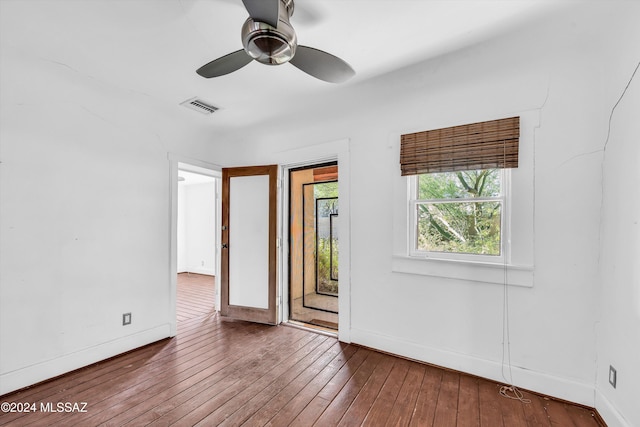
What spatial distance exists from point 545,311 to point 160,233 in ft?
12.2

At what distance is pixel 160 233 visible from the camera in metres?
3.13

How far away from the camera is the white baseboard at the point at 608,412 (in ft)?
5.27

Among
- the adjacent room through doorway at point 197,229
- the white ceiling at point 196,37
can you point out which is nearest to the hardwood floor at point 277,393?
the white ceiling at point 196,37

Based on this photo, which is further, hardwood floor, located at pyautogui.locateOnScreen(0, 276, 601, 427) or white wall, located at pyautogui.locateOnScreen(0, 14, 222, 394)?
white wall, located at pyautogui.locateOnScreen(0, 14, 222, 394)

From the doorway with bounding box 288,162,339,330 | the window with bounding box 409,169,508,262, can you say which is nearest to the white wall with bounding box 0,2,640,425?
the window with bounding box 409,169,508,262

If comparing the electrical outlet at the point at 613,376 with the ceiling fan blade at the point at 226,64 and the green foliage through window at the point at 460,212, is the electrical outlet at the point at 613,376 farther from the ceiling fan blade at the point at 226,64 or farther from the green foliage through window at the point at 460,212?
the ceiling fan blade at the point at 226,64

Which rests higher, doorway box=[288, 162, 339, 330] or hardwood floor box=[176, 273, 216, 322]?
doorway box=[288, 162, 339, 330]

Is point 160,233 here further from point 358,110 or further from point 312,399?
point 358,110

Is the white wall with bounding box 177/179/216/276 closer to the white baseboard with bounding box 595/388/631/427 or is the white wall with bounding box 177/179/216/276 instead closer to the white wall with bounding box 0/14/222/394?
the white wall with bounding box 0/14/222/394

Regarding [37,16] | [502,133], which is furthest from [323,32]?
[37,16]

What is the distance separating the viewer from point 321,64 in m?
1.74

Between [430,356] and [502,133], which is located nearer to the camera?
[502,133]

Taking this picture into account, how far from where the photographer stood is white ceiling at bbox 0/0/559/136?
5.46 feet

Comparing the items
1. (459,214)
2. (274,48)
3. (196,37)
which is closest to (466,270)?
(459,214)
